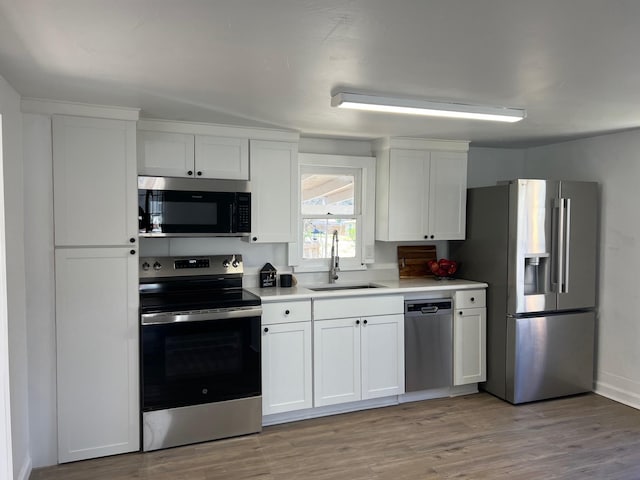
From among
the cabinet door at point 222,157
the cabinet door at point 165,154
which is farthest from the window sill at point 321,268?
the cabinet door at point 165,154

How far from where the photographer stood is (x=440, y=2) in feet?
5.16

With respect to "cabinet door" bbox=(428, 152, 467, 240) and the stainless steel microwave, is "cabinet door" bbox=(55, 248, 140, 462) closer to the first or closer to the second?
the stainless steel microwave

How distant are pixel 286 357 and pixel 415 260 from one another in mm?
1665

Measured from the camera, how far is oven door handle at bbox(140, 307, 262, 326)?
3.10m

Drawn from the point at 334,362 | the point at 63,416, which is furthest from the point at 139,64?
the point at 334,362

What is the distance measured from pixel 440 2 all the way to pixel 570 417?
3361 millimetres

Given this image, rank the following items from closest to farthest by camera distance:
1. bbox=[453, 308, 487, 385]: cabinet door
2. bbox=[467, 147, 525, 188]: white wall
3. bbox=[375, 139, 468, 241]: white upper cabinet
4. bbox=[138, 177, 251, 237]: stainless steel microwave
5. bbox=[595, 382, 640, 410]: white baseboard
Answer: bbox=[138, 177, 251, 237]: stainless steel microwave
bbox=[595, 382, 640, 410]: white baseboard
bbox=[453, 308, 487, 385]: cabinet door
bbox=[375, 139, 468, 241]: white upper cabinet
bbox=[467, 147, 525, 188]: white wall

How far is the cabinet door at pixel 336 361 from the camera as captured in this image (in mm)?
3662

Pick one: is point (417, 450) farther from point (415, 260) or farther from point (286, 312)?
point (415, 260)

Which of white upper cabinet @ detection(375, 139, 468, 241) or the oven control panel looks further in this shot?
white upper cabinet @ detection(375, 139, 468, 241)

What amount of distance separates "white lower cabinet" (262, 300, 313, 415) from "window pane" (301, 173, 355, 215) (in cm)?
97

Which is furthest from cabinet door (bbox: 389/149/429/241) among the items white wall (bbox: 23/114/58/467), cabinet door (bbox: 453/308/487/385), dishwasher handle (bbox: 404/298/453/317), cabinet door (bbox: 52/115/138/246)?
white wall (bbox: 23/114/58/467)

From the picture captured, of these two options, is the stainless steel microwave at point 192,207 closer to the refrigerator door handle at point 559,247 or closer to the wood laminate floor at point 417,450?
the wood laminate floor at point 417,450

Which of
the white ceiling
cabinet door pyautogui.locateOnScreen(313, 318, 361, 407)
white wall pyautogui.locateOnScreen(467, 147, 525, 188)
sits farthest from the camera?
white wall pyautogui.locateOnScreen(467, 147, 525, 188)
